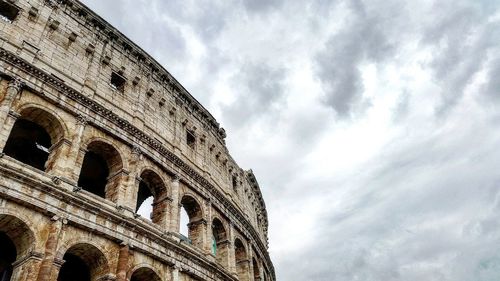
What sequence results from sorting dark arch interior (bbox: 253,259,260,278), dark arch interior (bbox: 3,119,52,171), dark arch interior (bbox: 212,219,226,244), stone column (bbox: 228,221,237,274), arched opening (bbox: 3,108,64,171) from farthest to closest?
dark arch interior (bbox: 253,259,260,278), dark arch interior (bbox: 212,219,226,244), stone column (bbox: 228,221,237,274), dark arch interior (bbox: 3,119,52,171), arched opening (bbox: 3,108,64,171)

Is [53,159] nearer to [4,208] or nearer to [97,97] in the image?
[4,208]

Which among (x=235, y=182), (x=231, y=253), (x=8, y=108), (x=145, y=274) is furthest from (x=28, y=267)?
(x=235, y=182)

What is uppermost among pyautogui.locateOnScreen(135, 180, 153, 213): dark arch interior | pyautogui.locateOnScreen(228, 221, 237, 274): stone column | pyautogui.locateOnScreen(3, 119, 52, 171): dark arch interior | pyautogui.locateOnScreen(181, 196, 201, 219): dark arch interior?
pyautogui.locateOnScreen(3, 119, 52, 171): dark arch interior

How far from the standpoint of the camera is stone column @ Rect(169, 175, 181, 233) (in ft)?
49.1

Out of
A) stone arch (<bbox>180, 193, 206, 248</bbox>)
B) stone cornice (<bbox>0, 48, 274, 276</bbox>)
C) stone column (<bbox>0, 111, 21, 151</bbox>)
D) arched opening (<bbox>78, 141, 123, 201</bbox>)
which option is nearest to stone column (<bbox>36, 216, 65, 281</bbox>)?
stone column (<bbox>0, 111, 21, 151</bbox>)

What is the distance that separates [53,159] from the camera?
1246cm

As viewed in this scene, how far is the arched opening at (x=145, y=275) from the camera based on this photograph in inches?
506

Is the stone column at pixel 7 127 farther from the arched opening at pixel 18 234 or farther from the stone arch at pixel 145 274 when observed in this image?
the stone arch at pixel 145 274

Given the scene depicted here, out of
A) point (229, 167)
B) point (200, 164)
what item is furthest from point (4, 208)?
point (229, 167)

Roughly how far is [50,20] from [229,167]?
486 inches

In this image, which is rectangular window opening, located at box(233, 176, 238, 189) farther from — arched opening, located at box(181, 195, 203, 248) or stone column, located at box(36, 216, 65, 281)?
stone column, located at box(36, 216, 65, 281)

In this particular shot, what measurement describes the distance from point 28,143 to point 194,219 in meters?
7.25

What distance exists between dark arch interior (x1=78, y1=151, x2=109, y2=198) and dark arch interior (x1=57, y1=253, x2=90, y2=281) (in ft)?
11.3

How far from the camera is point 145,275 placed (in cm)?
1312
